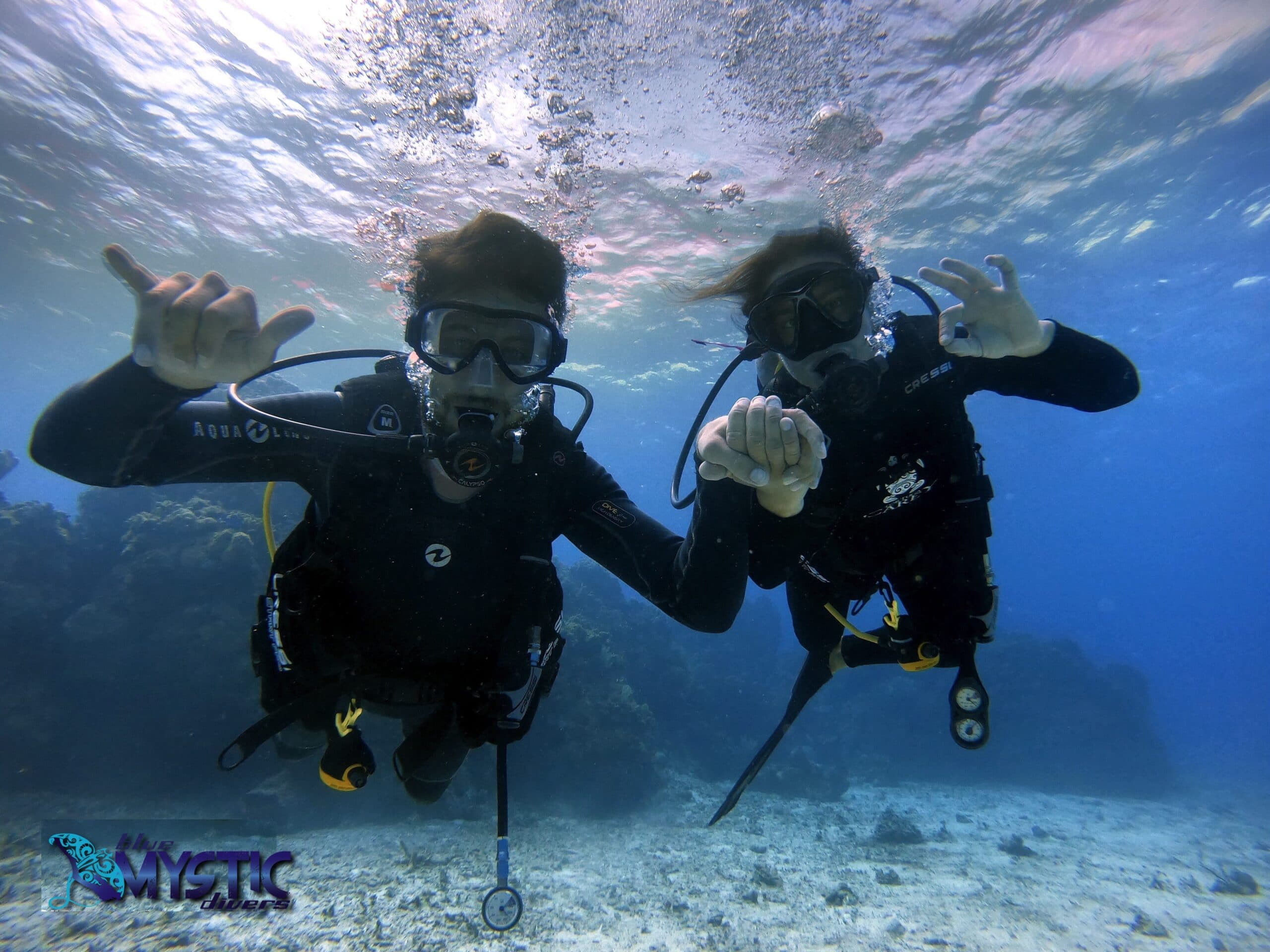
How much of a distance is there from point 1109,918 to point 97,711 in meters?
17.6

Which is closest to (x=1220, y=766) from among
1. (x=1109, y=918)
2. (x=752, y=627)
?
(x=752, y=627)

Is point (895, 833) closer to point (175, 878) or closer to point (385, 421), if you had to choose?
point (175, 878)

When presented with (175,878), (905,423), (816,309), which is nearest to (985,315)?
(905,423)

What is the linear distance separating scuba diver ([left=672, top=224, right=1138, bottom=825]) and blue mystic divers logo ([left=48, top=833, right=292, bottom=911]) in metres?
5.65

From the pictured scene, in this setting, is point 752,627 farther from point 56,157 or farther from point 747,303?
point 56,157

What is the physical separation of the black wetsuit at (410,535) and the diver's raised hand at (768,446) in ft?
1.31

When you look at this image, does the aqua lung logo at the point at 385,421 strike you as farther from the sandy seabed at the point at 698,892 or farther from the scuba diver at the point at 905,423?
the sandy seabed at the point at 698,892

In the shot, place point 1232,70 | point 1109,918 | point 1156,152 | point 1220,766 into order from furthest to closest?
point 1220,766 < point 1156,152 < point 1232,70 < point 1109,918

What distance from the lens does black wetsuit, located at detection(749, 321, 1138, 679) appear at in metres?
3.53

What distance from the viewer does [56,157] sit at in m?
13.1

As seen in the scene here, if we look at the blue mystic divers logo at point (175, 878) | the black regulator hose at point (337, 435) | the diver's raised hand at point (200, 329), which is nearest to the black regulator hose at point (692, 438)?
the black regulator hose at point (337, 435)

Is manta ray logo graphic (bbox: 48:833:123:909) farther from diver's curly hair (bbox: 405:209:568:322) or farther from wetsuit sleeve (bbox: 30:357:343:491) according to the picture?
diver's curly hair (bbox: 405:209:568:322)

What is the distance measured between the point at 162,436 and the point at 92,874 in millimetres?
6563

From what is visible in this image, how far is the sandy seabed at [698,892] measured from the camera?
5.64 m
